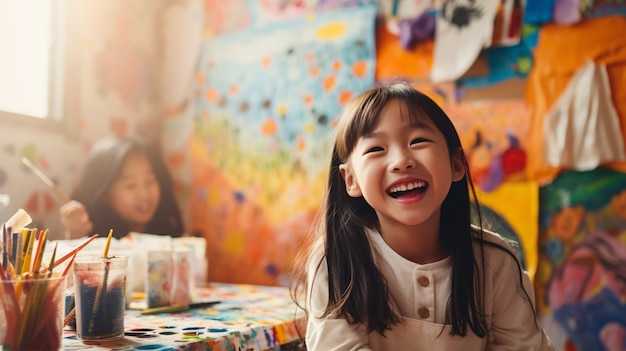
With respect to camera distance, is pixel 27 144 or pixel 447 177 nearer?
pixel 447 177

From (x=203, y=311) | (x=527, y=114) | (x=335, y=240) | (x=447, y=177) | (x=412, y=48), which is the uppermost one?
(x=412, y=48)

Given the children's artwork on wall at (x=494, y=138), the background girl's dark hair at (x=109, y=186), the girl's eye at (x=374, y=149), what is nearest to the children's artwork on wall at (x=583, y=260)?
the children's artwork on wall at (x=494, y=138)

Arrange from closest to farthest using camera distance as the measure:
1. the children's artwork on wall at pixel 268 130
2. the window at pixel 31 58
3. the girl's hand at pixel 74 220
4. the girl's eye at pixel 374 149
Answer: the girl's eye at pixel 374 149
the girl's hand at pixel 74 220
the window at pixel 31 58
the children's artwork on wall at pixel 268 130

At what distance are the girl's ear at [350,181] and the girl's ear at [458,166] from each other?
17cm

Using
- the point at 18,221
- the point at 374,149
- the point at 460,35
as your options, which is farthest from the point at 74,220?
the point at 460,35

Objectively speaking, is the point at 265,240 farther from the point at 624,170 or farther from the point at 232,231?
the point at 624,170

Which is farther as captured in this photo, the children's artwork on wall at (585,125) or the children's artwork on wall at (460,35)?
the children's artwork on wall at (460,35)

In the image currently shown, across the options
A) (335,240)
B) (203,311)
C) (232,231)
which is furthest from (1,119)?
(335,240)

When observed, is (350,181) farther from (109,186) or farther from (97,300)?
(109,186)

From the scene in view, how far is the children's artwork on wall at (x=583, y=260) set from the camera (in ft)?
5.57

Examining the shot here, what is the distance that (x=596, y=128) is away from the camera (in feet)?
5.65

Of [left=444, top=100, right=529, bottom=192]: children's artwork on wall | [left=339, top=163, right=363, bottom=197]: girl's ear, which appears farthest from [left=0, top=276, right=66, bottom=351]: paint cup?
[left=444, top=100, right=529, bottom=192]: children's artwork on wall

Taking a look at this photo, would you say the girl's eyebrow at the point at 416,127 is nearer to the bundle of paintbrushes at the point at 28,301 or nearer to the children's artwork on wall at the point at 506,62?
the bundle of paintbrushes at the point at 28,301

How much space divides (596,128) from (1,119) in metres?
1.95
